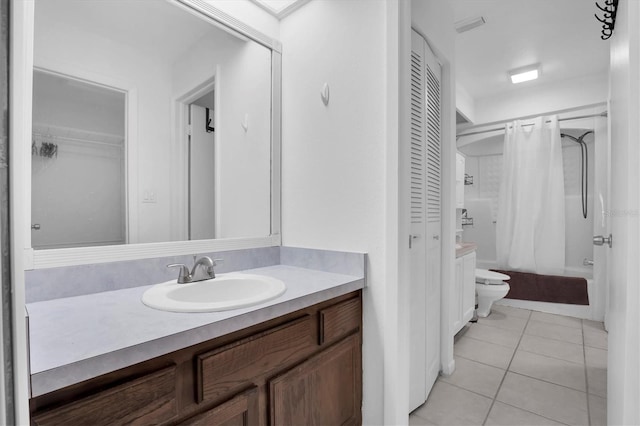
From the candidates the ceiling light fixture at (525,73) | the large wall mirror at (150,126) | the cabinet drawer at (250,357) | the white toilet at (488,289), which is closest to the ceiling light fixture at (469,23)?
the ceiling light fixture at (525,73)

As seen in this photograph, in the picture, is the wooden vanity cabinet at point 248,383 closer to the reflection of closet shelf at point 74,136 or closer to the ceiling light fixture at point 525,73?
the reflection of closet shelf at point 74,136

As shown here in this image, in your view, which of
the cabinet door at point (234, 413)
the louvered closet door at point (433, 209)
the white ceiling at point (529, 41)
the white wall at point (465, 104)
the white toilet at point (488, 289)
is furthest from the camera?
the white wall at point (465, 104)

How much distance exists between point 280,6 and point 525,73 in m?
2.81

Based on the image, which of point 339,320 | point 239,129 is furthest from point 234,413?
point 239,129

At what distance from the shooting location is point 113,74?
1209 mm

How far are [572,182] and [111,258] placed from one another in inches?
194

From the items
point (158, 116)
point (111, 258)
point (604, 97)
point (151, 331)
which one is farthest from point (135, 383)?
point (604, 97)

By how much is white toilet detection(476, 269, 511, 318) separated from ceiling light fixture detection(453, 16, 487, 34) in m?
2.23

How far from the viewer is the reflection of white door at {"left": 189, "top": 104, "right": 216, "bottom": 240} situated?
146 cm

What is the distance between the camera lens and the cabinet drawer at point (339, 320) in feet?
3.92

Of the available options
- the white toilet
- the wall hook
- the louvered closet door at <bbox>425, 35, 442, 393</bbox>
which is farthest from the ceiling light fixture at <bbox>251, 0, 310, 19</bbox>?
the white toilet

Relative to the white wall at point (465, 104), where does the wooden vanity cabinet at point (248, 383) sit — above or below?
below

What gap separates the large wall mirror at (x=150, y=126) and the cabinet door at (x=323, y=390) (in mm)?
707

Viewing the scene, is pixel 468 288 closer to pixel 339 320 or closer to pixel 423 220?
pixel 423 220
